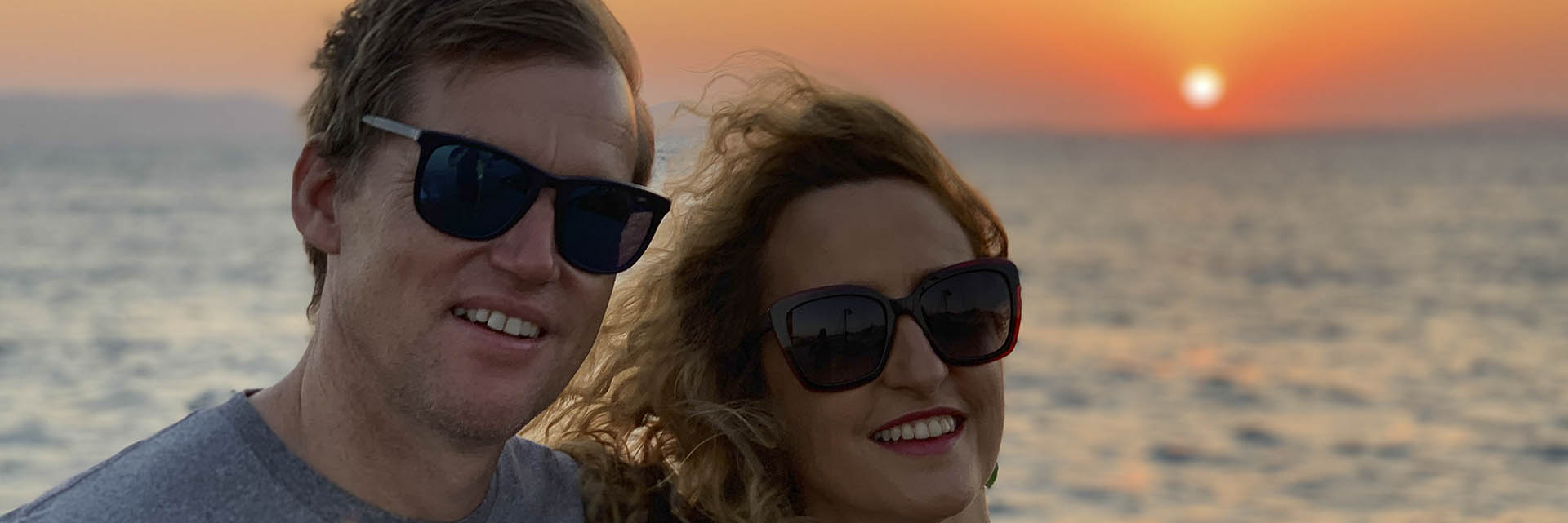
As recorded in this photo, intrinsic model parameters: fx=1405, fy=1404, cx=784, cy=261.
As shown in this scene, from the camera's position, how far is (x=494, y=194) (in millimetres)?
2639

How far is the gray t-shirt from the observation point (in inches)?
98.0

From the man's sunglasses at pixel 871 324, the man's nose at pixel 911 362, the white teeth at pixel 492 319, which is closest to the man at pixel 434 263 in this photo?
the white teeth at pixel 492 319

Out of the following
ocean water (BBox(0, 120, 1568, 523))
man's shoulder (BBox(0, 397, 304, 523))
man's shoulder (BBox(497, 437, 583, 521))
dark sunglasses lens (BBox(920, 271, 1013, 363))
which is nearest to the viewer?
man's shoulder (BBox(0, 397, 304, 523))

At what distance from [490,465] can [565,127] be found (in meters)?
0.71

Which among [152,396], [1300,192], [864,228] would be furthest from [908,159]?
[1300,192]

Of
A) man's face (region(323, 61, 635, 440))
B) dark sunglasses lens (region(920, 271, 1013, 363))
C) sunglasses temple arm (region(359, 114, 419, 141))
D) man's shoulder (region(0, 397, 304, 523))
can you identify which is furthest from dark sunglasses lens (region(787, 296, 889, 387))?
man's shoulder (region(0, 397, 304, 523))

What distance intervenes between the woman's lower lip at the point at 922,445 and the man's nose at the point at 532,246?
2.76 feet

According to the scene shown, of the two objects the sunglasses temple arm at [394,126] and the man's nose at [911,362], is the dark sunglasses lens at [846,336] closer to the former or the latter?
Answer: the man's nose at [911,362]

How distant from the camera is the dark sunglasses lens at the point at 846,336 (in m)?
3.02

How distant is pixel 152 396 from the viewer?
13094mm

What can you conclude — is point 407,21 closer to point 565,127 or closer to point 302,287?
point 565,127

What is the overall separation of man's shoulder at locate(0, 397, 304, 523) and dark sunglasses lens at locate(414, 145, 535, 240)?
1.86ft

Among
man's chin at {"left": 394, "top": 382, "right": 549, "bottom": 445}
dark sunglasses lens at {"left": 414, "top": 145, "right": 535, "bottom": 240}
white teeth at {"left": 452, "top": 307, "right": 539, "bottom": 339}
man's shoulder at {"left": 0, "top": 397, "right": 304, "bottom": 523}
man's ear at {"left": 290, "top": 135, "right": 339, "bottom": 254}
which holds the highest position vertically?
dark sunglasses lens at {"left": 414, "top": 145, "right": 535, "bottom": 240}

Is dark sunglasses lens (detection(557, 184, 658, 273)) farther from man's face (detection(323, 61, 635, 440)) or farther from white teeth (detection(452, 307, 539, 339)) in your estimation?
white teeth (detection(452, 307, 539, 339))
